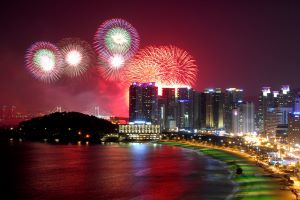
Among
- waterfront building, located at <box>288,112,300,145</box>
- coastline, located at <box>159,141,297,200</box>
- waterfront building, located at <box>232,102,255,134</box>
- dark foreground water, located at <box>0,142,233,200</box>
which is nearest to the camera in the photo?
coastline, located at <box>159,141,297,200</box>

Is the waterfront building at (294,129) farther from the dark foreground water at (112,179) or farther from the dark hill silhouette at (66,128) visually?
the dark hill silhouette at (66,128)

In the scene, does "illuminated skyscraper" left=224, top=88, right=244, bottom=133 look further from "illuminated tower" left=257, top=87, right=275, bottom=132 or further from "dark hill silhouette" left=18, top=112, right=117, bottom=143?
"dark hill silhouette" left=18, top=112, right=117, bottom=143

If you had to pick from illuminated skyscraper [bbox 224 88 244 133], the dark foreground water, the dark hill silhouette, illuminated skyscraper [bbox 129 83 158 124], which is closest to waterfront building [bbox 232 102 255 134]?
illuminated skyscraper [bbox 224 88 244 133]

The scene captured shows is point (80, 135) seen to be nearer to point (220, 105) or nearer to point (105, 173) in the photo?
point (220, 105)

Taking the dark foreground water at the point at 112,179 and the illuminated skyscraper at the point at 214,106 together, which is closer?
the dark foreground water at the point at 112,179

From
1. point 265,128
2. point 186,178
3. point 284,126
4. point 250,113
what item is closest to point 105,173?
point 186,178

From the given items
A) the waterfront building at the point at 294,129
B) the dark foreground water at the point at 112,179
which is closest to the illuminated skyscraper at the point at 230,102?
the waterfront building at the point at 294,129
